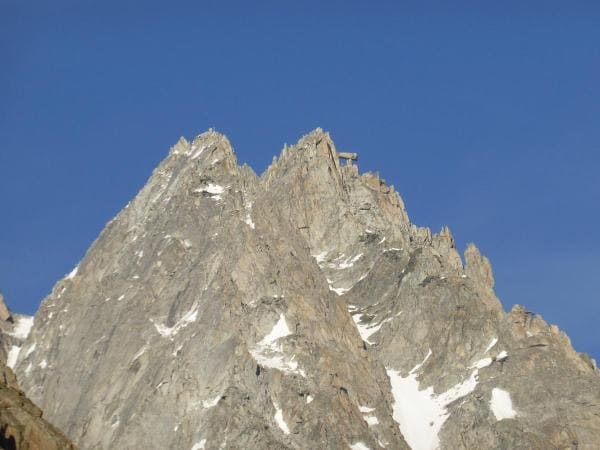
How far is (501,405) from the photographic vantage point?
188 meters

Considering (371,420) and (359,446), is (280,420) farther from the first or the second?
(371,420)

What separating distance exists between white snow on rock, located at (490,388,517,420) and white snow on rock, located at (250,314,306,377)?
23.2m

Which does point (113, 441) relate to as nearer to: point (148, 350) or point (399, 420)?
point (148, 350)

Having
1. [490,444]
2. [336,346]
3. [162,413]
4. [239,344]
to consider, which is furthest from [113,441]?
[490,444]

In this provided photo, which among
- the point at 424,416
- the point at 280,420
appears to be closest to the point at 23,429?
the point at 280,420

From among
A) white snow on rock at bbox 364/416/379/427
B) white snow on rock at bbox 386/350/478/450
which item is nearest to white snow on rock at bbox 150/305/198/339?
white snow on rock at bbox 364/416/379/427

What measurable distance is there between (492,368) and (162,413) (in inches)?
1751

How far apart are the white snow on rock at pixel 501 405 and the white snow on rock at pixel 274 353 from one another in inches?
914

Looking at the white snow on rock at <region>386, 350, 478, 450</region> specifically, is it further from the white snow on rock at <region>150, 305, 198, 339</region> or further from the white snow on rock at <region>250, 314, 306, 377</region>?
the white snow on rock at <region>150, 305, 198, 339</region>

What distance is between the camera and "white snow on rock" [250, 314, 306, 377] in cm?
18450

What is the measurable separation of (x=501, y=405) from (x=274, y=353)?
27510 mm

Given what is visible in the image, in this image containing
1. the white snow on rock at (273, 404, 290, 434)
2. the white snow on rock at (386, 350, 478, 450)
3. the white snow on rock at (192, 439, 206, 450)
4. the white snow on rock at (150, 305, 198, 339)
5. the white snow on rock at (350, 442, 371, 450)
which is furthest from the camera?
the white snow on rock at (150, 305, 198, 339)

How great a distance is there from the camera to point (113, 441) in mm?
179500

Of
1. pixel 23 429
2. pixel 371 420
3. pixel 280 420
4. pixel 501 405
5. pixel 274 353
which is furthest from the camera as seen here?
pixel 501 405
